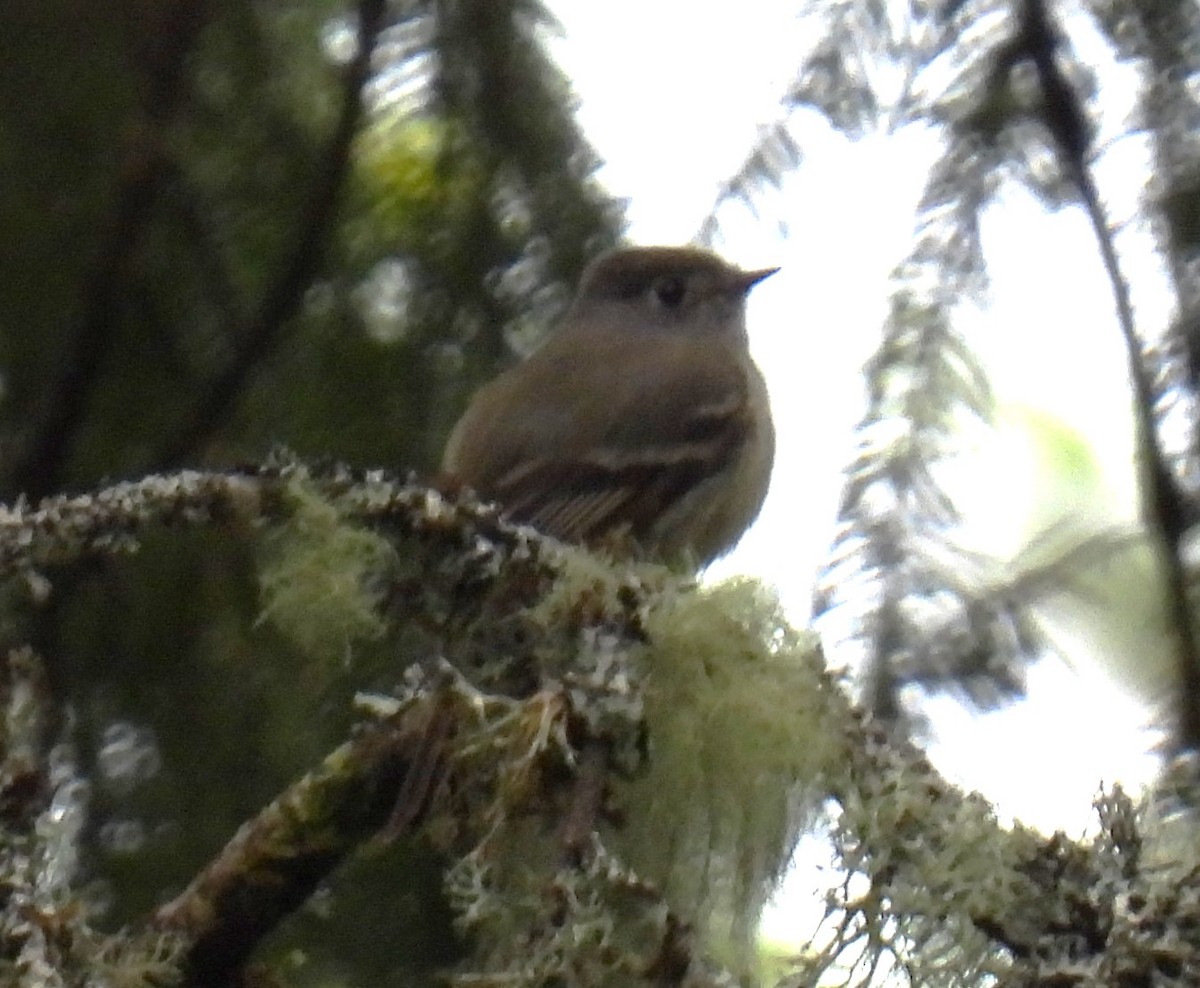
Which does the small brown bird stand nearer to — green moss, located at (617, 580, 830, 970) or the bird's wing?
the bird's wing

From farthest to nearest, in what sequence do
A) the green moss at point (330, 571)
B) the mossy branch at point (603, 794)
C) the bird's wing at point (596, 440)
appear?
the bird's wing at point (596, 440)
the green moss at point (330, 571)
the mossy branch at point (603, 794)

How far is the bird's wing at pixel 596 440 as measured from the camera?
347 centimetres

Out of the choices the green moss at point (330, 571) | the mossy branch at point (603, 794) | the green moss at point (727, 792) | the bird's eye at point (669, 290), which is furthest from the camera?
the bird's eye at point (669, 290)

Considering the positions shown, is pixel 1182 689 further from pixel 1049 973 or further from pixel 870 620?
pixel 1049 973

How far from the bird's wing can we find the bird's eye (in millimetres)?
428

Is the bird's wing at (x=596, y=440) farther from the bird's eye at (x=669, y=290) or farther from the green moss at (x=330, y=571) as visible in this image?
the green moss at (x=330, y=571)

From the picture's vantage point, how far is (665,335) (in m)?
4.54

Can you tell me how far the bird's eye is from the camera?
15.0ft

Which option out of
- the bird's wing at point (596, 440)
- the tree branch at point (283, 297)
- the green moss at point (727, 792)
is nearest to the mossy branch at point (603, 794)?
the green moss at point (727, 792)

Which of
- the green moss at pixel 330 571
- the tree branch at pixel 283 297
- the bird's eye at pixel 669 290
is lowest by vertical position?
the bird's eye at pixel 669 290

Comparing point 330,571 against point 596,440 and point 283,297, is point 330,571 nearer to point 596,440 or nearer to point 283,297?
point 283,297

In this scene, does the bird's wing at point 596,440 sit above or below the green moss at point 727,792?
below

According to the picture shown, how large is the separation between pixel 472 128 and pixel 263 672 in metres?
0.86

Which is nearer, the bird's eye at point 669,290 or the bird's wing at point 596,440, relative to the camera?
the bird's wing at point 596,440
